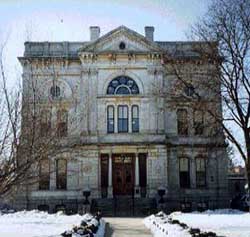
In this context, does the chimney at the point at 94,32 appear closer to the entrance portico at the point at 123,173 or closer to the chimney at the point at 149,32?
the chimney at the point at 149,32

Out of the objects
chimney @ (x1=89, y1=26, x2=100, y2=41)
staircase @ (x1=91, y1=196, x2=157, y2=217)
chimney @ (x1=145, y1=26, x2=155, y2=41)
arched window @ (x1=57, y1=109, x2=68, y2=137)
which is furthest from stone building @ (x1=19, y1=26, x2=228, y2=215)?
arched window @ (x1=57, y1=109, x2=68, y2=137)

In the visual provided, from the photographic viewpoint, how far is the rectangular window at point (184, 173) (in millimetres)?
43156

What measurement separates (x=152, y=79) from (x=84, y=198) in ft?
35.0

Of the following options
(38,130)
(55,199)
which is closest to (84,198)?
(55,199)

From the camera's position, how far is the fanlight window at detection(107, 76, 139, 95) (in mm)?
43562

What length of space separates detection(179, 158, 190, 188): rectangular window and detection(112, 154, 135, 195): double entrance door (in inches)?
154

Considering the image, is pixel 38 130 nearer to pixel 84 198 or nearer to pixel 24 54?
pixel 84 198

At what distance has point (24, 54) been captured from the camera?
4369cm

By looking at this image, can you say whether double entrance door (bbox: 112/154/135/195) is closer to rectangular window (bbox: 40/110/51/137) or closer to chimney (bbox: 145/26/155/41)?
chimney (bbox: 145/26/155/41)

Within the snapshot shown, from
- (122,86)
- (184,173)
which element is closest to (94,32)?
(122,86)

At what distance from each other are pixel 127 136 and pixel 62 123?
27.5m

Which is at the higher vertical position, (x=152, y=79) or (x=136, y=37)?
(x=136, y=37)

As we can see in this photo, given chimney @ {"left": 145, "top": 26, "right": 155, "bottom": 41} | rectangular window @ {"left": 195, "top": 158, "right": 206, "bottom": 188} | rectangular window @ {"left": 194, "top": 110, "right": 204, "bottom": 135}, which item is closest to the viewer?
rectangular window @ {"left": 194, "top": 110, "right": 204, "bottom": 135}

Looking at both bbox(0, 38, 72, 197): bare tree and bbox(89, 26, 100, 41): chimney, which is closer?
bbox(0, 38, 72, 197): bare tree
